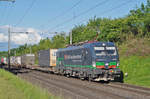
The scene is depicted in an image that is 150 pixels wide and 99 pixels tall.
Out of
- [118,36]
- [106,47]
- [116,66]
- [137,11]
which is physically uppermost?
[137,11]

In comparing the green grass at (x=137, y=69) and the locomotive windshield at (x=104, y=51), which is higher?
the locomotive windshield at (x=104, y=51)

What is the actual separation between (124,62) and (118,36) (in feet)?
36.3

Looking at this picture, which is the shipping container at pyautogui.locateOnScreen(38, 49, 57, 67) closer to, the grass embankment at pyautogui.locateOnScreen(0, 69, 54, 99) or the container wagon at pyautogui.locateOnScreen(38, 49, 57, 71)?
the container wagon at pyautogui.locateOnScreen(38, 49, 57, 71)

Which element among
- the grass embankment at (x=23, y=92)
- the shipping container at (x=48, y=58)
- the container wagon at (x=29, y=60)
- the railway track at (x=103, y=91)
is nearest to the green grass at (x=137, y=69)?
the railway track at (x=103, y=91)

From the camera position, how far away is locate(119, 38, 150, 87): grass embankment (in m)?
21.6

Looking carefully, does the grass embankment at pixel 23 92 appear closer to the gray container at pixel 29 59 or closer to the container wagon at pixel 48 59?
the container wagon at pixel 48 59

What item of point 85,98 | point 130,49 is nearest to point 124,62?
point 130,49

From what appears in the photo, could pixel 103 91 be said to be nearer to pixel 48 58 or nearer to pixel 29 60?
pixel 48 58

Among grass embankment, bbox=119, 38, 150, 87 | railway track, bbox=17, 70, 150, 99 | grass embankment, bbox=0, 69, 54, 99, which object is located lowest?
railway track, bbox=17, 70, 150, 99

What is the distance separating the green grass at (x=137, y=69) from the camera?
21.0 metres

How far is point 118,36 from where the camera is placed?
3731cm

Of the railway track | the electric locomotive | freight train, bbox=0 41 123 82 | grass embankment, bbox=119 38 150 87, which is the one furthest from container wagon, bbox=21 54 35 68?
the railway track

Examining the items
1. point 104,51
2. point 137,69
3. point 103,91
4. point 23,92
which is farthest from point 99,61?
point 23,92

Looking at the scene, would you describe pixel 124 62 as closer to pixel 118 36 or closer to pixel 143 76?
pixel 143 76
